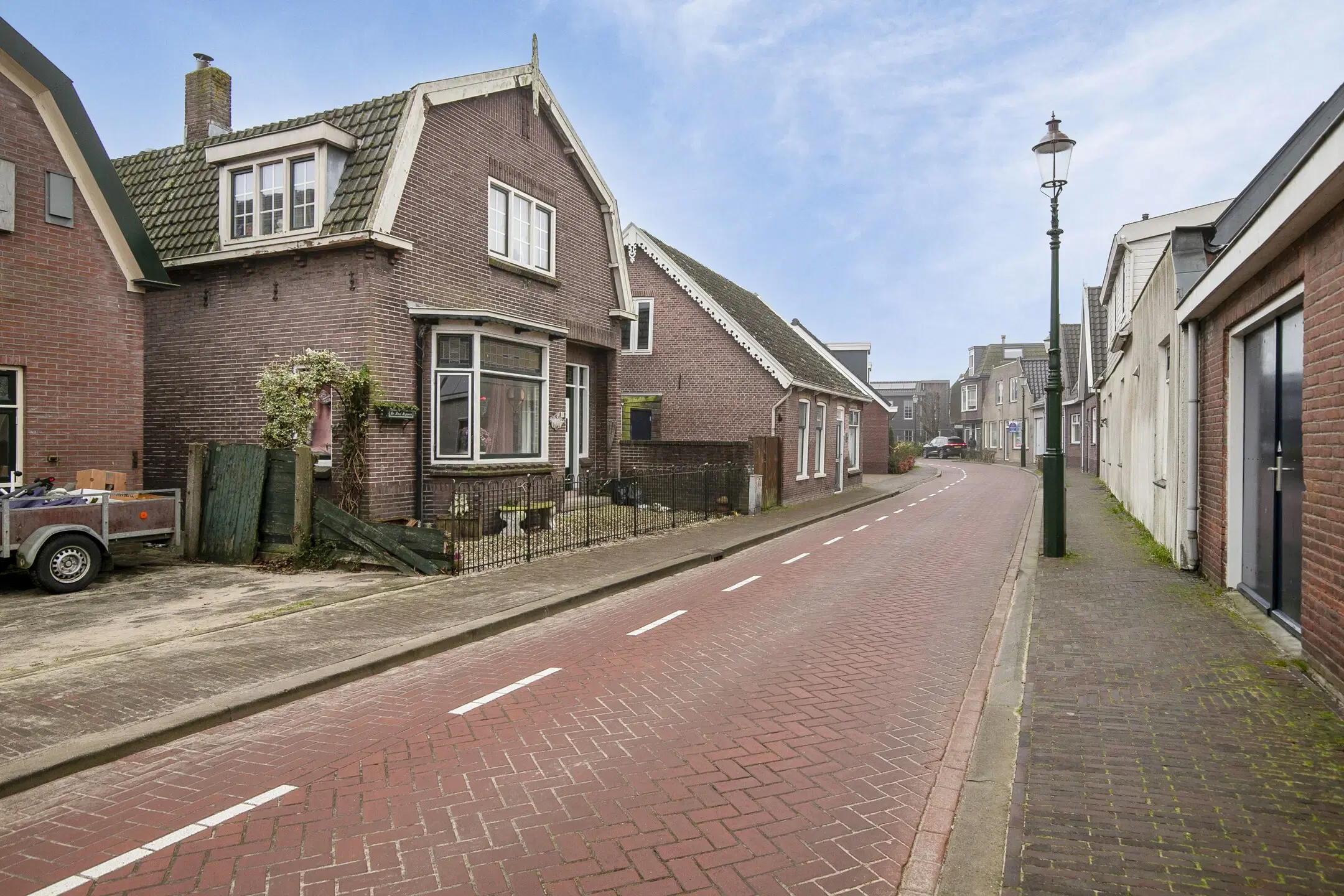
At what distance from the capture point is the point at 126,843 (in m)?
3.98

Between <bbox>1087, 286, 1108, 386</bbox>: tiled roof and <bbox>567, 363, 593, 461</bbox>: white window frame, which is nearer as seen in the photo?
<bbox>567, 363, 593, 461</bbox>: white window frame

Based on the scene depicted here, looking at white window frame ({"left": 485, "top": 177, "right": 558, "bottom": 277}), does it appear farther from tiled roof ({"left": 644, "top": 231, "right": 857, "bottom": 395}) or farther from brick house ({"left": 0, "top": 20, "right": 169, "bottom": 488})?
tiled roof ({"left": 644, "top": 231, "right": 857, "bottom": 395})

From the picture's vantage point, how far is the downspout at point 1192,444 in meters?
10.4

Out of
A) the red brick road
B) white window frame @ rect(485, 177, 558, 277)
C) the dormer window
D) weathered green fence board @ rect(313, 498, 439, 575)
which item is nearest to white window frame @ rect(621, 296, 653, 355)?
white window frame @ rect(485, 177, 558, 277)

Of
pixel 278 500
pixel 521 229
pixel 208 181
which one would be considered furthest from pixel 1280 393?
pixel 208 181

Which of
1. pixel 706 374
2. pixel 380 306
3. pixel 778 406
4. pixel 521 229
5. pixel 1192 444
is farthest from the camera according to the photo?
pixel 706 374

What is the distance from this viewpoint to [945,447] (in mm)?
67250

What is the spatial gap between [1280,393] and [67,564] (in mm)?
12612

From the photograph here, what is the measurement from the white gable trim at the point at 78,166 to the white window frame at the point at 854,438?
74.5 feet

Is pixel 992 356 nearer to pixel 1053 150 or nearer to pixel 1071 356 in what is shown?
pixel 1071 356

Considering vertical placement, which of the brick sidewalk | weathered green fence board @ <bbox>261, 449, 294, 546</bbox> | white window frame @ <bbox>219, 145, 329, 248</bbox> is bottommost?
the brick sidewalk

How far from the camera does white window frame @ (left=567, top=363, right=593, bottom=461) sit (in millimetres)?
18469

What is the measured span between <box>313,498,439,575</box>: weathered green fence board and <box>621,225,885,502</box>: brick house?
40.7 feet

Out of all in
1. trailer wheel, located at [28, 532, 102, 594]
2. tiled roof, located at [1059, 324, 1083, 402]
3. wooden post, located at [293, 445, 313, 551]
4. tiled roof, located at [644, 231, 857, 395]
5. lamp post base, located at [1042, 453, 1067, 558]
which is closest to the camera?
trailer wheel, located at [28, 532, 102, 594]
